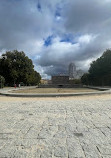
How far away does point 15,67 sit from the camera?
4291 cm

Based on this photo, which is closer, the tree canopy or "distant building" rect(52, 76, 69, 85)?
the tree canopy

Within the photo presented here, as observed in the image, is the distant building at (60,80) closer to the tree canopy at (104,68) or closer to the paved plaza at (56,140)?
the tree canopy at (104,68)

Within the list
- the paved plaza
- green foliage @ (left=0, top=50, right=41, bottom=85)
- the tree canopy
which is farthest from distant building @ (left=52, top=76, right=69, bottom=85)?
the paved plaza

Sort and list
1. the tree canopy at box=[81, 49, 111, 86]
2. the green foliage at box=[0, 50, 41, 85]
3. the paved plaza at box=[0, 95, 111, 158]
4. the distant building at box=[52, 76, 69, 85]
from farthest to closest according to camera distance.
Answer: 1. the distant building at box=[52, 76, 69, 85]
2. the green foliage at box=[0, 50, 41, 85]
3. the tree canopy at box=[81, 49, 111, 86]
4. the paved plaza at box=[0, 95, 111, 158]

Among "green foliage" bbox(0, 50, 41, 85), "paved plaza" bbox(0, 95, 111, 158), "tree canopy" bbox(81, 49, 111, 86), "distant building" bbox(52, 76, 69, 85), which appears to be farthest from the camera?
"distant building" bbox(52, 76, 69, 85)

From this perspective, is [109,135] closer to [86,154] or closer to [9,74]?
[86,154]

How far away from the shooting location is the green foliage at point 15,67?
41.4m

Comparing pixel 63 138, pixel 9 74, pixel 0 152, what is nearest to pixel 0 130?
pixel 0 152

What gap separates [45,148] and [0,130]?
163cm

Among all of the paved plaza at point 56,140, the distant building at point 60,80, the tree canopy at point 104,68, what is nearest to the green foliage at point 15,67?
the tree canopy at point 104,68

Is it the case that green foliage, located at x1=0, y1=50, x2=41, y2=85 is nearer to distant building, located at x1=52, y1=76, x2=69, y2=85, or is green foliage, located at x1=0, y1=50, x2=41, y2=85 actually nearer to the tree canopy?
the tree canopy

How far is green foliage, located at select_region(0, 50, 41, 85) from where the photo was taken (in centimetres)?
4144

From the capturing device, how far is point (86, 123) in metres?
3.96

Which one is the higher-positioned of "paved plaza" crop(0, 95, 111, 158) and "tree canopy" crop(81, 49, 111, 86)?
"tree canopy" crop(81, 49, 111, 86)
